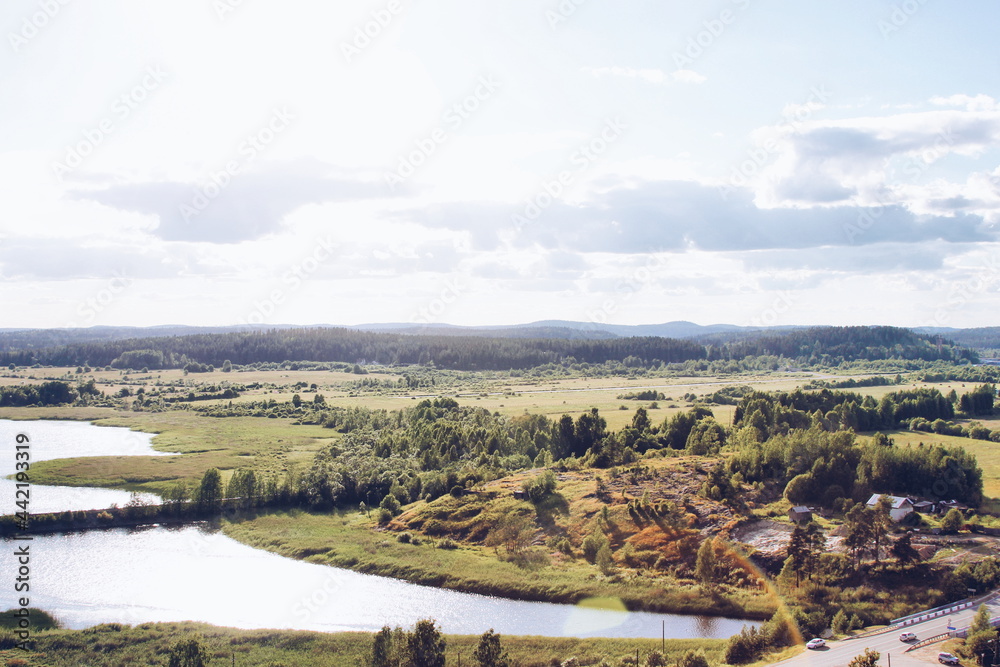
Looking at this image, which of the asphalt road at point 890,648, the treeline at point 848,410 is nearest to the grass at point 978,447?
the treeline at point 848,410

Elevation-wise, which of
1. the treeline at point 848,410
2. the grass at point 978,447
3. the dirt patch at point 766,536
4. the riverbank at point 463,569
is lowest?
the riverbank at point 463,569

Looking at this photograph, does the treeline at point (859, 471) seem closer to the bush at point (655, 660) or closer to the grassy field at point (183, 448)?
the bush at point (655, 660)

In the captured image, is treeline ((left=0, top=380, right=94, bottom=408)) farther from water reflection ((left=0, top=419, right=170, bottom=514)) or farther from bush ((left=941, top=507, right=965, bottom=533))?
bush ((left=941, top=507, right=965, bottom=533))

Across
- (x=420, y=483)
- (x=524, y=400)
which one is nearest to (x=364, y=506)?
(x=420, y=483)

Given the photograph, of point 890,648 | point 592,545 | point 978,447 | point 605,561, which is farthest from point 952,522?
point 978,447

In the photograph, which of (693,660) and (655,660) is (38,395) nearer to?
(655,660)

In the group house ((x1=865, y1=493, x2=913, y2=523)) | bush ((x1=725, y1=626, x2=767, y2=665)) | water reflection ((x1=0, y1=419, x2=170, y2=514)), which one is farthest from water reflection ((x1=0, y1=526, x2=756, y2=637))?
house ((x1=865, y1=493, x2=913, y2=523))
